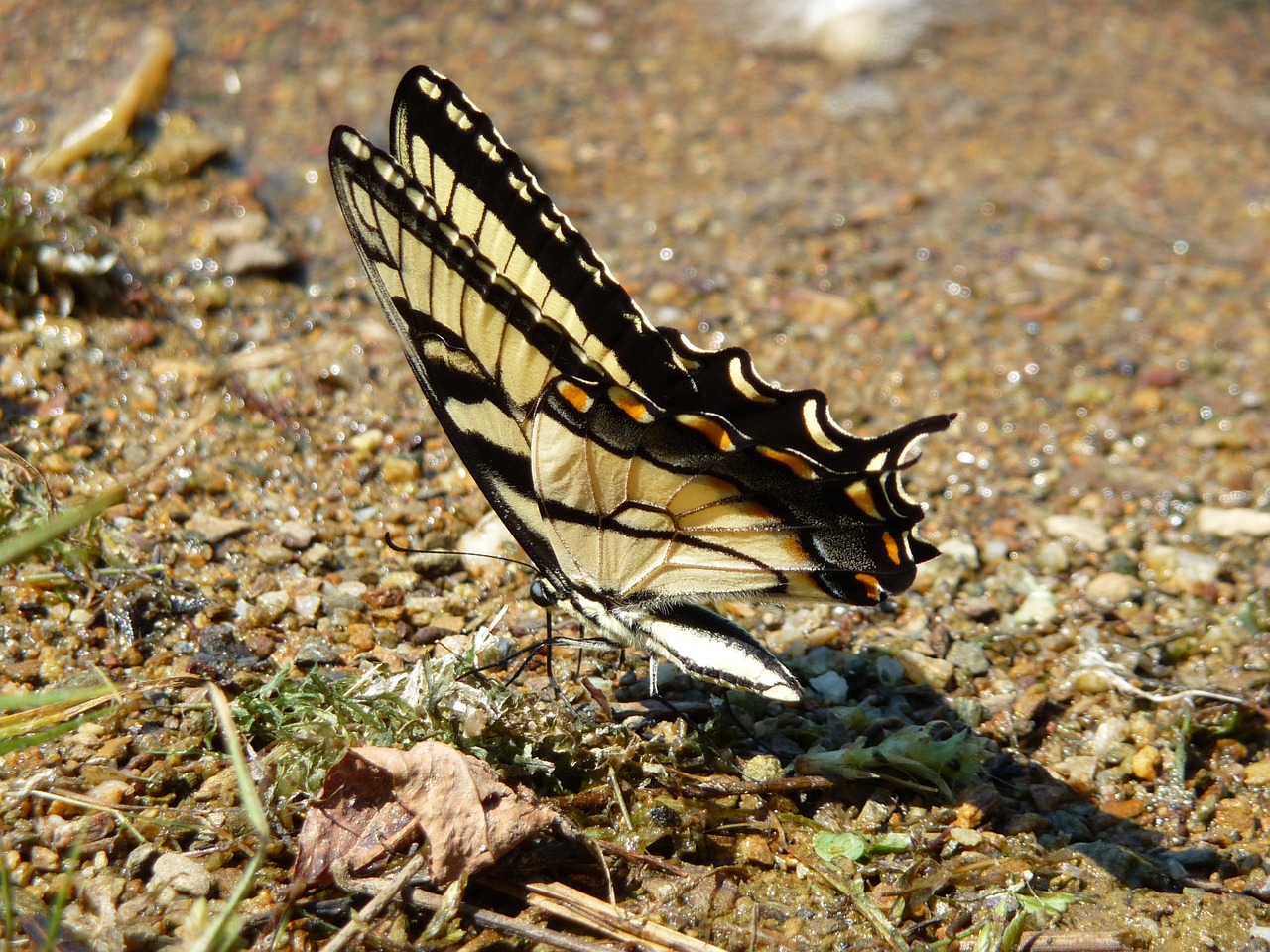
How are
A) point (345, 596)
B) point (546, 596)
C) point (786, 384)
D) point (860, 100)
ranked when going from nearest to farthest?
point (546, 596) < point (345, 596) < point (786, 384) < point (860, 100)

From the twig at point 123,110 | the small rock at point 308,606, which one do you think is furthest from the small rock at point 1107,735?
the twig at point 123,110

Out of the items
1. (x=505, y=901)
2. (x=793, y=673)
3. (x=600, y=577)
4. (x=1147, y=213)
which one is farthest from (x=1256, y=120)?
(x=505, y=901)

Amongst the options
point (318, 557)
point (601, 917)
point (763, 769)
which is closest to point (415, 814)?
point (601, 917)

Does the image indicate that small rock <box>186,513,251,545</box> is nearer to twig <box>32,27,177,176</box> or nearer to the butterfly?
the butterfly

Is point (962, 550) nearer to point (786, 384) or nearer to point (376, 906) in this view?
point (786, 384)

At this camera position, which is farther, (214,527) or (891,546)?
(214,527)

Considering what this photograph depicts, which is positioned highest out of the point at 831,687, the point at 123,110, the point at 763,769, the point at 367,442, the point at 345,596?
the point at 123,110

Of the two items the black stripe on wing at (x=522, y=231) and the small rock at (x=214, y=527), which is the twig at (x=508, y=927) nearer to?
the black stripe on wing at (x=522, y=231)

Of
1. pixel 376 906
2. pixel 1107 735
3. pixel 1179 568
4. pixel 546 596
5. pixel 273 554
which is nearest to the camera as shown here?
pixel 376 906
